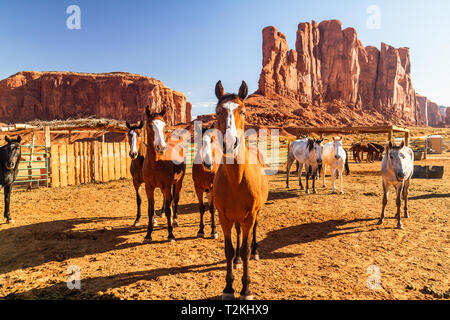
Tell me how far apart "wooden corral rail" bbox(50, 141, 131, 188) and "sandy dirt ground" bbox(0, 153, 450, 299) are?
4453 mm

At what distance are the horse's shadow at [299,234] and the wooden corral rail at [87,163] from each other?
38.4ft

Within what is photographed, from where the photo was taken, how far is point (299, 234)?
5.46 m

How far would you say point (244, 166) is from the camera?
108 inches

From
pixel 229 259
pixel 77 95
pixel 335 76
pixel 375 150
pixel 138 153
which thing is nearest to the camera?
pixel 229 259

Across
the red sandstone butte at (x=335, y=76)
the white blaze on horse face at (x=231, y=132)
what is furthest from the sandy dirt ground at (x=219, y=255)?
the red sandstone butte at (x=335, y=76)

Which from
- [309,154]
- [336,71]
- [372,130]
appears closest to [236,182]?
[309,154]

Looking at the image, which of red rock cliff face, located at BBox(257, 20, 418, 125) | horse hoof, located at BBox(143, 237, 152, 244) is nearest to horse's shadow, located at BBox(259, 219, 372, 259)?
horse hoof, located at BBox(143, 237, 152, 244)

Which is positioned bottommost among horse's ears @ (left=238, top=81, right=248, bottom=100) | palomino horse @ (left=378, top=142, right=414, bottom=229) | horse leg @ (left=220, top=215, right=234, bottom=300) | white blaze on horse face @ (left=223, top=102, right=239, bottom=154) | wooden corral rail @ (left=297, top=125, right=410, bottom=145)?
horse leg @ (left=220, top=215, right=234, bottom=300)

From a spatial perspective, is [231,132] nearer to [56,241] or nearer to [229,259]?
[229,259]

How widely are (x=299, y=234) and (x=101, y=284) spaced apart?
4.21 meters

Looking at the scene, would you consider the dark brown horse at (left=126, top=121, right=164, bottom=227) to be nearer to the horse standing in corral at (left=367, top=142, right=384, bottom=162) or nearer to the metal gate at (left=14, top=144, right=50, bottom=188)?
the metal gate at (left=14, top=144, right=50, bottom=188)

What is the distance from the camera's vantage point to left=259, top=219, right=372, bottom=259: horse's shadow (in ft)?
14.7
